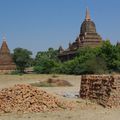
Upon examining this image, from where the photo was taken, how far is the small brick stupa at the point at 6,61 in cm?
6708

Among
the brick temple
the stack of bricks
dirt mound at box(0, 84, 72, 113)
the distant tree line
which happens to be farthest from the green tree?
dirt mound at box(0, 84, 72, 113)

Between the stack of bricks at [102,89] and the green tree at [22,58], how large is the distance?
5506cm

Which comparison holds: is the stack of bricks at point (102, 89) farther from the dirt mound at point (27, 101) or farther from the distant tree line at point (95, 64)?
the distant tree line at point (95, 64)

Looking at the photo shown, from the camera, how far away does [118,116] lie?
1226 centimetres

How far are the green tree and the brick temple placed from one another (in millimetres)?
7847

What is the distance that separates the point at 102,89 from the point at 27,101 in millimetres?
2980

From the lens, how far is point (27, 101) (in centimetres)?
1309

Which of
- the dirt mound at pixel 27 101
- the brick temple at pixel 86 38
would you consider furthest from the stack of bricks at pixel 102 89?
the brick temple at pixel 86 38

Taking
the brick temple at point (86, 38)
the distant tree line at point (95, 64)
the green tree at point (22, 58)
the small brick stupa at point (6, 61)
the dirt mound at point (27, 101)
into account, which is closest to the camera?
the dirt mound at point (27, 101)

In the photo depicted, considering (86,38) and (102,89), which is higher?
(86,38)

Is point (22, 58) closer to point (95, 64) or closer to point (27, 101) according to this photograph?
point (95, 64)

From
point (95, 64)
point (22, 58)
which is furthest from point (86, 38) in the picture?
point (95, 64)

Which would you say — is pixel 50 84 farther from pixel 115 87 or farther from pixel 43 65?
pixel 43 65

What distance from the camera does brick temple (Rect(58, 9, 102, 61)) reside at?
73062 mm
